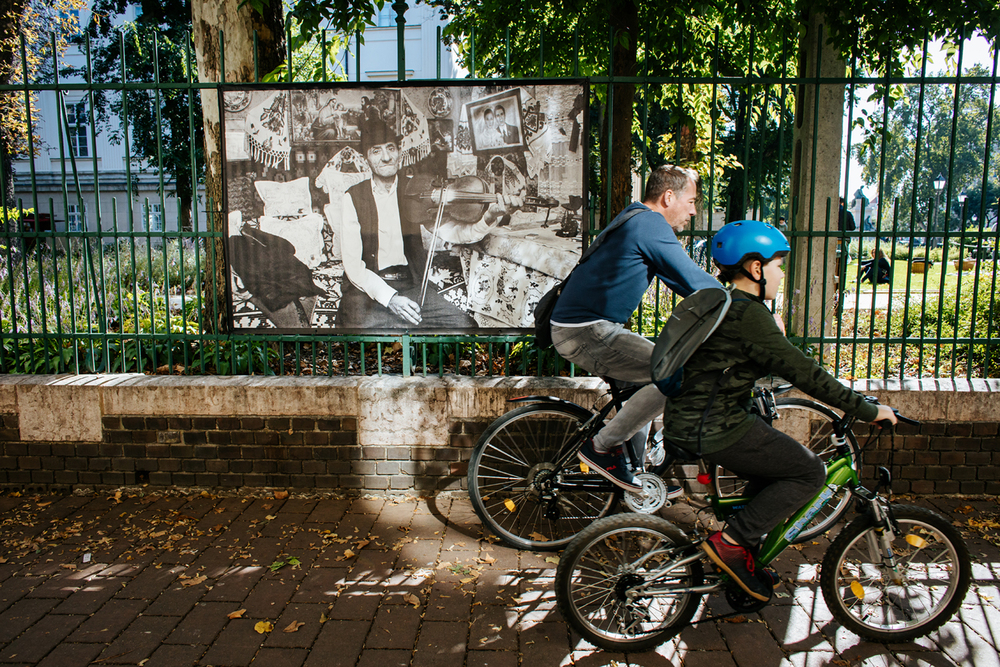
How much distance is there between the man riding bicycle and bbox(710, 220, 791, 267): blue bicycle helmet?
0.61 metres

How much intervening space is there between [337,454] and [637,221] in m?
2.56

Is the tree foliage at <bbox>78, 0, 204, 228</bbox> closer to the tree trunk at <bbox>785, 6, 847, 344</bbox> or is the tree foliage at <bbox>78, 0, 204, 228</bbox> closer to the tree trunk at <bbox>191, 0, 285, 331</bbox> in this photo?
the tree trunk at <bbox>191, 0, 285, 331</bbox>

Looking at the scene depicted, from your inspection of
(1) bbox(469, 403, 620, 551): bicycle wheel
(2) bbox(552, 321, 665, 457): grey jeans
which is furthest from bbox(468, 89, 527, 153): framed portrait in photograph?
(1) bbox(469, 403, 620, 551): bicycle wheel

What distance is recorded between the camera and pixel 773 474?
2.90 m

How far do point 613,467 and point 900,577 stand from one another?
4.51ft

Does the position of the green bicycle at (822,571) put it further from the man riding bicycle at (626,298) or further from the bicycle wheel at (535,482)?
the bicycle wheel at (535,482)

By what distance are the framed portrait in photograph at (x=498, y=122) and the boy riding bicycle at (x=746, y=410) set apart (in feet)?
6.71

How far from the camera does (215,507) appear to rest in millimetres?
4641

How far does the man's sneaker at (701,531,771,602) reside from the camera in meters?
2.93

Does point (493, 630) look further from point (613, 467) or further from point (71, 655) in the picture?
point (71, 655)

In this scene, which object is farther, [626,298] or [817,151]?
[817,151]

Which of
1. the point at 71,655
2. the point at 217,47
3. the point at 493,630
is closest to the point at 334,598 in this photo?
the point at 493,630

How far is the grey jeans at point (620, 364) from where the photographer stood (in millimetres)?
3672

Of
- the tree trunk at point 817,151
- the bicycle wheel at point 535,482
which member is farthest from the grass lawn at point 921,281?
the bicycle wheel at point 535,482
